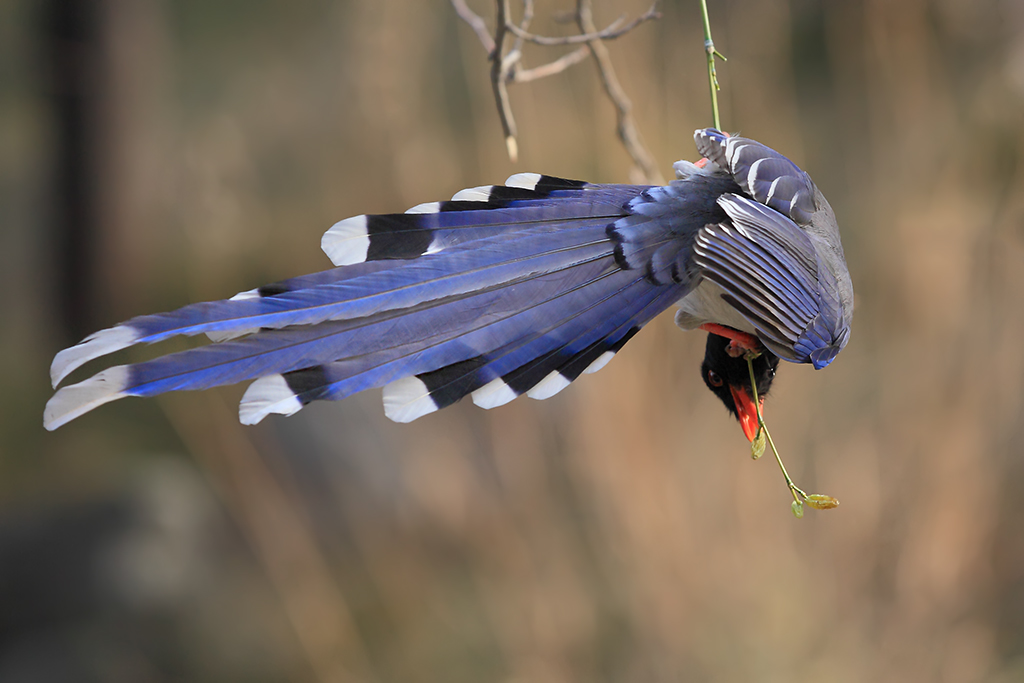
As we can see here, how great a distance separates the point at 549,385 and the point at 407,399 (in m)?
0.18

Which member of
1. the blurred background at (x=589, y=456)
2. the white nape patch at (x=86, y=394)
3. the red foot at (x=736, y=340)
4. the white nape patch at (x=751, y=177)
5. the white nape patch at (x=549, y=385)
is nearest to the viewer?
the white nape patch at (x=86, y=394)

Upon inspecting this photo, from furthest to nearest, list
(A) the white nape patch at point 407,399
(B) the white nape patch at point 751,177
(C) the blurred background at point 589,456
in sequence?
(C) the blurred background at point 589,456
(B) the white nape patch at point 751,177
(A) the white nape patch at point 407,399

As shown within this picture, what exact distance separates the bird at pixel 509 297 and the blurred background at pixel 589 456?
119cm

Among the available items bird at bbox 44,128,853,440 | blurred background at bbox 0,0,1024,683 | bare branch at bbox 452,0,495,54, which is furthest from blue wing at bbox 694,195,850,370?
blurred background at bbox 0,0,1024,683

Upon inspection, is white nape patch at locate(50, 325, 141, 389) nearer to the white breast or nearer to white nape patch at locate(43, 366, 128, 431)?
white nape patch at locate(43, 366, 128, 431)

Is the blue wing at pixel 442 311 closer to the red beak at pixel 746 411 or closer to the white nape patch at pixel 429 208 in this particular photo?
the white nape patch at pixel 429 208

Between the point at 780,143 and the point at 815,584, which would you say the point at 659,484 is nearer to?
the point at 815,584

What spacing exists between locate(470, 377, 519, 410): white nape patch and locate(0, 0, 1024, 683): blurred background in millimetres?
1406

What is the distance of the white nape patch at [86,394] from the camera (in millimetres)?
669

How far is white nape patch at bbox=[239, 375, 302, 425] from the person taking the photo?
72 centimetres

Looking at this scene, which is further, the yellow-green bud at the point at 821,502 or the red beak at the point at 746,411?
the red beak at the point at 746,411

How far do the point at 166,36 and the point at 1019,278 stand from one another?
3.21 meters

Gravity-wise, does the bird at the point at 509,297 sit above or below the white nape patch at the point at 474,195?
below

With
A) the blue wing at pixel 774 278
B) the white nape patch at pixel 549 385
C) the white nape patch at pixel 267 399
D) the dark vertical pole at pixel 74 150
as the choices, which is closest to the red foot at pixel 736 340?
the blue wing at pixel 774 278
